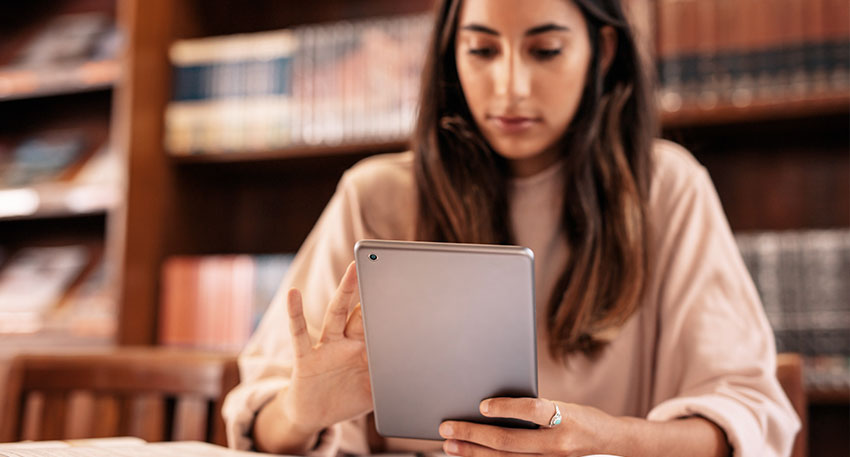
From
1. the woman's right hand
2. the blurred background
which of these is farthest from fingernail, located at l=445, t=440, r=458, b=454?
the blurred background

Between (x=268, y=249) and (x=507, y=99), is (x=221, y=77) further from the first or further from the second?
(x=507, y=99)

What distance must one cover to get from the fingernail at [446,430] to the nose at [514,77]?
0.43 m

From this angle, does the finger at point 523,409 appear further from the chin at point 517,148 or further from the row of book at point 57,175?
the row of book at point 57,175

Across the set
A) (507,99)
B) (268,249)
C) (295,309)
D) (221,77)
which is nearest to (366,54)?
(221,77)

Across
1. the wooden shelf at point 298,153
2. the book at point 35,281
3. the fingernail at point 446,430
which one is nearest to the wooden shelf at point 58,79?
the wooden shelf at point 298,153

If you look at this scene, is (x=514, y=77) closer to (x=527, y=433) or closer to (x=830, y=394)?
(x=527, y=433)

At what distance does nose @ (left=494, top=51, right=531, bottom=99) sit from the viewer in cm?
95

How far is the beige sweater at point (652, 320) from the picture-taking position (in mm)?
852

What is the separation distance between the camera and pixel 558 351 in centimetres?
97

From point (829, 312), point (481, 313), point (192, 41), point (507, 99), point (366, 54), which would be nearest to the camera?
point (481, 313)

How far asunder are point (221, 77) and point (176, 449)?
4.36ft

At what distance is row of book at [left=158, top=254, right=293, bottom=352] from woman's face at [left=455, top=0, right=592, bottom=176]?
3.13ft

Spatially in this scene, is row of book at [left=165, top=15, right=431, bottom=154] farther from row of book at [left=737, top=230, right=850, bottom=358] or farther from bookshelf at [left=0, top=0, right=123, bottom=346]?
row of book at [left=737, top=230, right=850, bottom=358]

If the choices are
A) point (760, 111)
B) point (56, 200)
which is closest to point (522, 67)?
point (760, 111)
